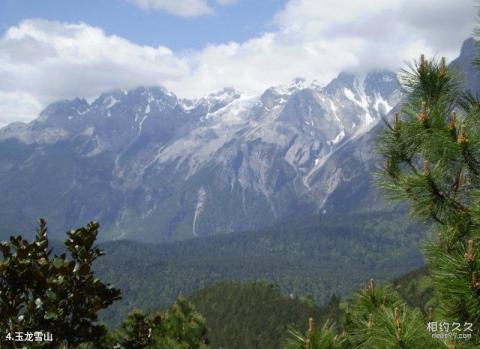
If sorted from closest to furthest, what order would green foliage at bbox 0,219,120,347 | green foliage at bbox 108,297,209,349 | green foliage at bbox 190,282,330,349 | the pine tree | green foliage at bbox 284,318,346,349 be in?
the pine tree < green foliage at bbox 284,318,346,349 < green foliage at bbox 0,219,120,347 < green foliage at bbox 108,297,209,349 < green foliage at bbox 190,282,330,349

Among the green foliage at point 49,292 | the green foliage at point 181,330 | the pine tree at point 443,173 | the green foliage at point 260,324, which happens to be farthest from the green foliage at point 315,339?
the green foliage at point 260,324

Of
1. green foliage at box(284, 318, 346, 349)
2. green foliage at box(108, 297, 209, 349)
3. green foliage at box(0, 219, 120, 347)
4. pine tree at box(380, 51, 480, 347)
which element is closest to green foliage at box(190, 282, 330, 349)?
green foliage at box(108, 297, 209, 349)

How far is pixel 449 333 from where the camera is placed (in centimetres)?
766

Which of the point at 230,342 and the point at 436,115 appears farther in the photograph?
the point at 230,342

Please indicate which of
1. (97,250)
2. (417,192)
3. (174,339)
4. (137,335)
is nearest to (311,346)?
(417,192)

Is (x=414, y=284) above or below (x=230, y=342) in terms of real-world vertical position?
above

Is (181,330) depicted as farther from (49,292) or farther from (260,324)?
(260,324)

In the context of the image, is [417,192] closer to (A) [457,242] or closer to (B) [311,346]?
(A) [457,242]

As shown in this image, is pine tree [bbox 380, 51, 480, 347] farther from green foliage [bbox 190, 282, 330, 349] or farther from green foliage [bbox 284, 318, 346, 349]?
green foliage [bbox 190, 282, 330, 349]

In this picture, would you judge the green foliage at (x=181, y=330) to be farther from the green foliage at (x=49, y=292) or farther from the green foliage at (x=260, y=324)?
the green foliage at (x=260, y=324)

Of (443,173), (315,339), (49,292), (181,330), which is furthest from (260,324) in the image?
(315,339)

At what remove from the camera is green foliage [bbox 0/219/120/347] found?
967 cm

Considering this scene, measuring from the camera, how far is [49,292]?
9547mm

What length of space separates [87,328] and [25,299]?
4.37 feet
